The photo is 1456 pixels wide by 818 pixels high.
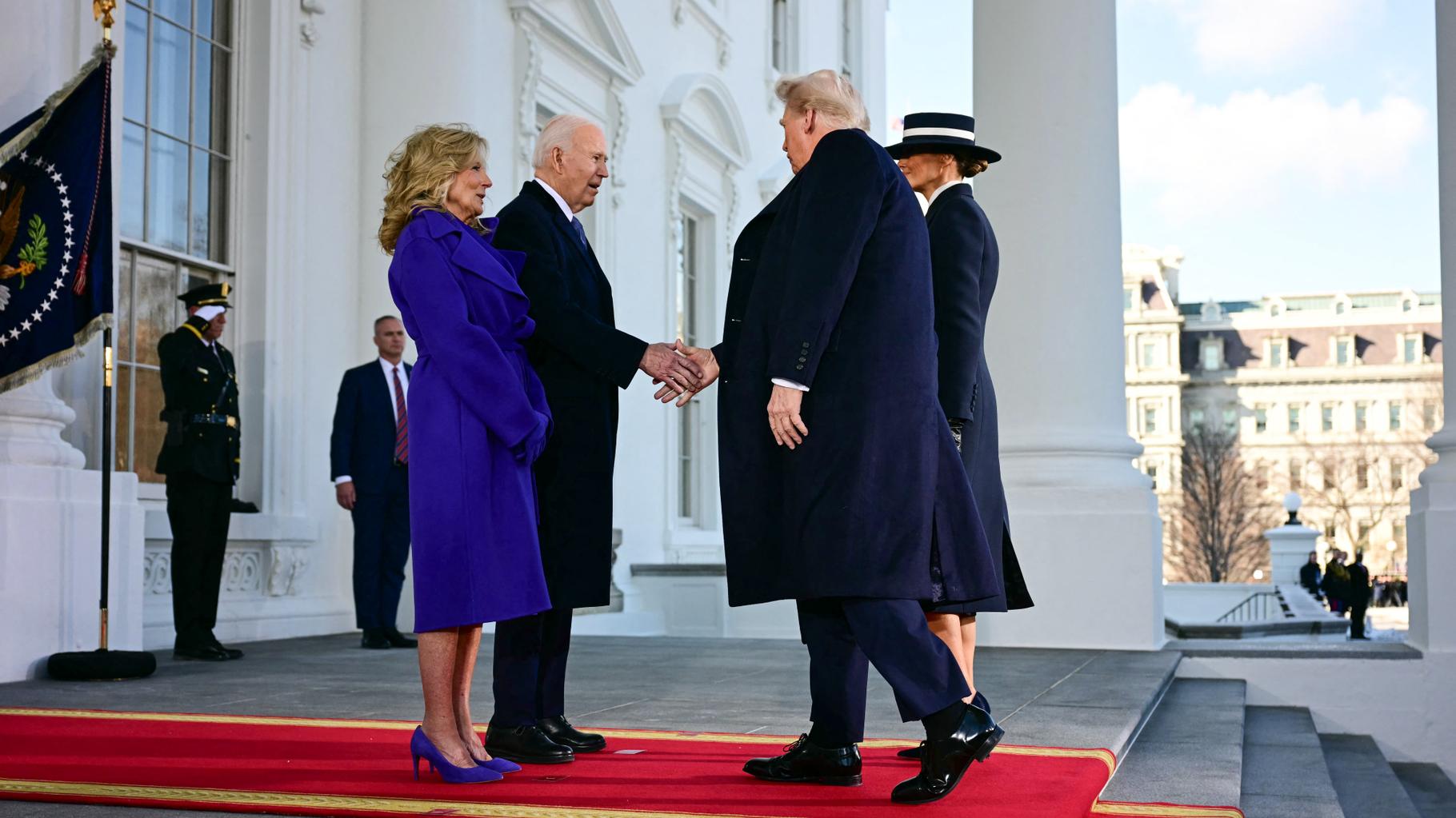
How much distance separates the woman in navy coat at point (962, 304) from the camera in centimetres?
432

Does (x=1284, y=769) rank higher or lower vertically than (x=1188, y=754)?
lower

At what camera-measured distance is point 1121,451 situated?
8.94 m

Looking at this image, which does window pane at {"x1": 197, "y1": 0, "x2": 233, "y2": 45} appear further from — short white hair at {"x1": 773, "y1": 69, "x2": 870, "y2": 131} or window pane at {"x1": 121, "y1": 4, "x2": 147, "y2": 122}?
short white hair at {"x1": 773, "y1": 69, "x2": 870, "y2": 131}

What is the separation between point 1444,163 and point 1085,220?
1889mm

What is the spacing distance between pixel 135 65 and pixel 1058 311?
542 centimetres

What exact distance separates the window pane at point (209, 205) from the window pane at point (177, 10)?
0.76m

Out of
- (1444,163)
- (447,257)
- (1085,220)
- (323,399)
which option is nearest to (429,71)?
(323,399)

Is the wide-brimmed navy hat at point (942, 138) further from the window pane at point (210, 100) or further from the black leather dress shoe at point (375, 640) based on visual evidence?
the window pane at point (210, 100)

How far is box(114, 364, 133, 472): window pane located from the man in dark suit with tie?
112 cm

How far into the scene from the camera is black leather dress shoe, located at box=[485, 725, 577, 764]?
4051 mm

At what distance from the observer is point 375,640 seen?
870 centimetres

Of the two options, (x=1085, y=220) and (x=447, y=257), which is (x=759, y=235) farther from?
(x=1085, y=220)

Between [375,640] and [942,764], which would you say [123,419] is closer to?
[375,640]

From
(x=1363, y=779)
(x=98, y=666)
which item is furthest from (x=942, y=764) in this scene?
(x=98, y=666)
